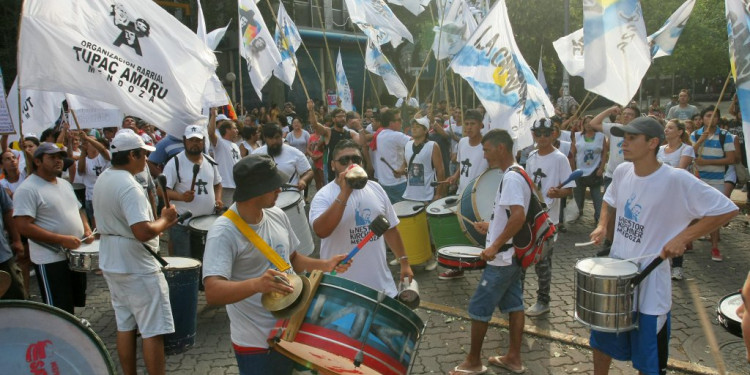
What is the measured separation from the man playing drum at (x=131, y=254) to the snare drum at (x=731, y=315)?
12.9 ft

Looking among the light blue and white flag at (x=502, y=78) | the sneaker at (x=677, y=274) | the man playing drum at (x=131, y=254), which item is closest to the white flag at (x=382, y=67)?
the light blue and white flag at (x=502, y=78)

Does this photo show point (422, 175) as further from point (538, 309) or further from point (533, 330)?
point (533, 330)

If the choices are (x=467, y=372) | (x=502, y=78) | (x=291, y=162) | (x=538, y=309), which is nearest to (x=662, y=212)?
(x=467, y=372)

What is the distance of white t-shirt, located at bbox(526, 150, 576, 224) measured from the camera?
24.1 ft

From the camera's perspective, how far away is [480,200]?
6.50 m

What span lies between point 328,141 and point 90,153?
430 centimetres

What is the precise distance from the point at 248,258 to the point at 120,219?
1595 mm

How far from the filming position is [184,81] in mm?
5695

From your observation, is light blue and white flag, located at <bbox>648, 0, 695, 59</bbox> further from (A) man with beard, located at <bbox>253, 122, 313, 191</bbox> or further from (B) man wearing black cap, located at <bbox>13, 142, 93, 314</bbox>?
(B) man wearing black cap, located at <bbox>13, 142, 93, 314</bbox>

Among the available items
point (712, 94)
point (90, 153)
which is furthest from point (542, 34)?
point (90, 153)

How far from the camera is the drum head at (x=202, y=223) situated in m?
6.43

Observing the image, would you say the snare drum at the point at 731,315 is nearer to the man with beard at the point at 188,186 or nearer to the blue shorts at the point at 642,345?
the blue shorts at the point at 642,345

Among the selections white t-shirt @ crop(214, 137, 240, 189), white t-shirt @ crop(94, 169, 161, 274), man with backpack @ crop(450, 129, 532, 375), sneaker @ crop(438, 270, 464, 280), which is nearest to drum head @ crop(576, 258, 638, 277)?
man with backpack @ crop(450, 129, 532, 375)

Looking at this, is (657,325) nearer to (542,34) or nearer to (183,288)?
(183,288)
